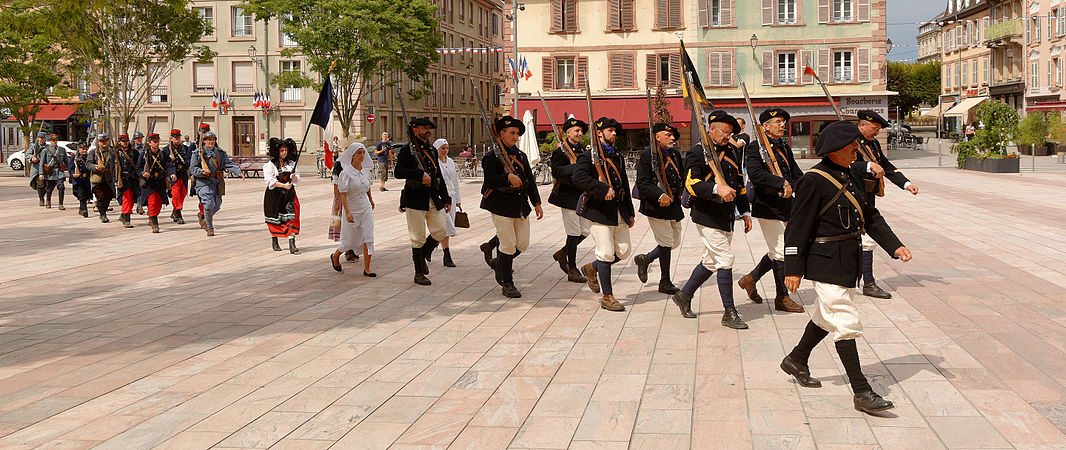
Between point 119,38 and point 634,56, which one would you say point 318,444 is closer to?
point 119,38

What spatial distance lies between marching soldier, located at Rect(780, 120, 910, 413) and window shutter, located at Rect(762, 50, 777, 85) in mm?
42602

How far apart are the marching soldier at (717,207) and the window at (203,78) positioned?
51.9 m

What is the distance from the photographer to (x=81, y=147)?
2167 centimetres

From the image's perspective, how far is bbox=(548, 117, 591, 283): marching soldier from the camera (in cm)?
914

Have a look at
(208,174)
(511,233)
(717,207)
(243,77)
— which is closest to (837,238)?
(717,207)

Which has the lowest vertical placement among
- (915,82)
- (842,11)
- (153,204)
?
(153,204)

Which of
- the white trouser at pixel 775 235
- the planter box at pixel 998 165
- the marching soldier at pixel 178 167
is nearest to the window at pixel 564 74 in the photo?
the planter box at pixel 998 165

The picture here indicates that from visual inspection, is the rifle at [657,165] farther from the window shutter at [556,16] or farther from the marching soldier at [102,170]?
the window shutter at [556,16]

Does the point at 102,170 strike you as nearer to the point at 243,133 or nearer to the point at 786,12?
the point at 786,12

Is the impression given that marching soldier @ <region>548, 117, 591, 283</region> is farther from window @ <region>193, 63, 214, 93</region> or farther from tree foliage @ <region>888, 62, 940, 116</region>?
tree foliage @ <region>888, 62, 940, 116</region>

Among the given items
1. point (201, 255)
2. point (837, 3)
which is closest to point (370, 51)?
point (837, 3)

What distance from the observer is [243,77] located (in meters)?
55.8

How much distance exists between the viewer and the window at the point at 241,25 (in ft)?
182

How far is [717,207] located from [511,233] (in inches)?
94.2
